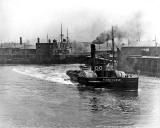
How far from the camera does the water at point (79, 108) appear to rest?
32.7 metres

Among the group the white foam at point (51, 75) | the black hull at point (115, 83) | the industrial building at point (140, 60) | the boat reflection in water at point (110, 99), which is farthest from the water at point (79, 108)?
the industrial building at point (140, 60)

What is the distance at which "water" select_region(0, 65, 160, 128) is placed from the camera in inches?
1287

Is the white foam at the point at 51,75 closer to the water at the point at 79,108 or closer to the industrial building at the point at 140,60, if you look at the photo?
the industrial building at the point at 140,60

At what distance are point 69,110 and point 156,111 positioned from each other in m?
9.56

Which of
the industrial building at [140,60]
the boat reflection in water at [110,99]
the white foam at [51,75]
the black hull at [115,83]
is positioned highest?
the industrial building at [140,60]

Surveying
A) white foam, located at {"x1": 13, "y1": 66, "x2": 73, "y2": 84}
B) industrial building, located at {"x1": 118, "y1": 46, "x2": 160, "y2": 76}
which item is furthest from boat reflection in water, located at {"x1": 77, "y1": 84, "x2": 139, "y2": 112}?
industrial building, located at {"x1": 118, "y1": 46, "x2": 160, "y2": 76}

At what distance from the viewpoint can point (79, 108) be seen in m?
40.3

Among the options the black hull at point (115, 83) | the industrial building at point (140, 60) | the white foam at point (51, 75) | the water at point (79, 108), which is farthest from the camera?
the industrial building at point (140, 60)

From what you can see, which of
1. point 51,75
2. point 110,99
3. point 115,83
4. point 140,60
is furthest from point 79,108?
point 140,60

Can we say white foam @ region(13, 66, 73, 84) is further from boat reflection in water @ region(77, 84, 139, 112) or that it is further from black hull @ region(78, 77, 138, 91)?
boat reflection in water @ region(77, 84, 139, 112)

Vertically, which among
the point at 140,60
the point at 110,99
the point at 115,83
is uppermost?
the point at 140,60

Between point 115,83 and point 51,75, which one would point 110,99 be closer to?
point 115,83

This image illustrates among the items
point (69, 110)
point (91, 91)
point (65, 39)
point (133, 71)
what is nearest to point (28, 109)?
point (69, 110)

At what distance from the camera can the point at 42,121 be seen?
110ft
